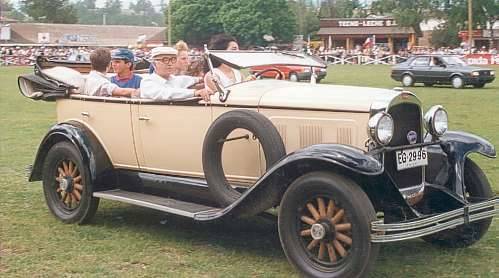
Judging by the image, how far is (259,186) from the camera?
17.8ft

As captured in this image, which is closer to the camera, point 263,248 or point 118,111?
point 263,248

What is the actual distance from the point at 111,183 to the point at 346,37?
91360 mm

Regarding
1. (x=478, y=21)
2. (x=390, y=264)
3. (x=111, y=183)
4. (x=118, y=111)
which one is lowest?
(x=390, y=264)

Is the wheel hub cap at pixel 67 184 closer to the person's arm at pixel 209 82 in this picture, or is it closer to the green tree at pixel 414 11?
the person's arm at pixel 209 82

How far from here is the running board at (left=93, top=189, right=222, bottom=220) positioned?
5.84 m

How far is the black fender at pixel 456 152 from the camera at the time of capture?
584 centimetres

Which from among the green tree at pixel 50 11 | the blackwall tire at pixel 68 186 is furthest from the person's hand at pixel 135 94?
→ the green tree at pixel 50 11

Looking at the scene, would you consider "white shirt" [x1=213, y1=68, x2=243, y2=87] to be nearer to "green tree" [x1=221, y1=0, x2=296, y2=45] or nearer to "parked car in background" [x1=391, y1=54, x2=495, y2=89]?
"parked car in background" [x1=391, y1=54, x2=495, y2=89]

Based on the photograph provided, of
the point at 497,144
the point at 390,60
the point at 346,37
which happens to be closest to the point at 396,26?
the point at 346,37

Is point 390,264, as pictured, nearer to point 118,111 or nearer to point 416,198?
point 416,198

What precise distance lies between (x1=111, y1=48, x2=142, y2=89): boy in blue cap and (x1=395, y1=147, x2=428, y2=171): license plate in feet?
9.50

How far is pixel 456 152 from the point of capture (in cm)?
593

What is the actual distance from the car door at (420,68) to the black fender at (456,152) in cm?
2293

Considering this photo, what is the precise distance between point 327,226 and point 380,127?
756mm
